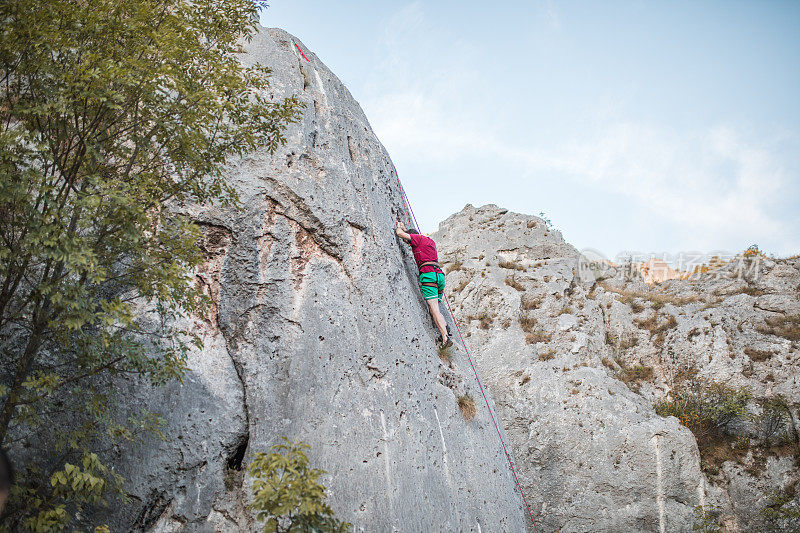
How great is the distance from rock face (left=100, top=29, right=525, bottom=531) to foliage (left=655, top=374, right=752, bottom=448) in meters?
6.71

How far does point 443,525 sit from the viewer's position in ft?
29.8

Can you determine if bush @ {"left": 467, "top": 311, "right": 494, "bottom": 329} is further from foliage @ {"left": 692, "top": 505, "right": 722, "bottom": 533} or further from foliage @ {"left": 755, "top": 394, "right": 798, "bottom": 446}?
foliage @ {"left": 755, "top": 394, "right": 798, "bottom": 446}

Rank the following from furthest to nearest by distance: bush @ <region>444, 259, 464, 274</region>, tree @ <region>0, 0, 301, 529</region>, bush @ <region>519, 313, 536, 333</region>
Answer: bush @ <region>444, 259, 464, 274</region>, bush @ <region>519, 313, 536, 333</region>, tree @ <region>0, 0, 301, 529</region>

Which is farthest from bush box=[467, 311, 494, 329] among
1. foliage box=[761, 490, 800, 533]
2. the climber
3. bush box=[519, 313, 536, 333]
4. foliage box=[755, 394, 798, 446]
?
foliage box=[761, 490, 800, 533]

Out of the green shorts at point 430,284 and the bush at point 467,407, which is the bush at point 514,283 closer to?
the green shorts at point 430,284

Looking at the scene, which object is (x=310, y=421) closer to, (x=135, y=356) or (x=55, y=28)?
(x=135, y=356)

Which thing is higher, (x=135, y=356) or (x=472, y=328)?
(x=472, y=328)

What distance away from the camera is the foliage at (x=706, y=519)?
1261cm

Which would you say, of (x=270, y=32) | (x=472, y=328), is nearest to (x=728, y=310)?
(x=472, y=328)

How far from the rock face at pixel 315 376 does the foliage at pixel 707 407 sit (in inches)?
264

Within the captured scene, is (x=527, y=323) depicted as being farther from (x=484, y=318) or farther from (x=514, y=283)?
(x=514, y=283)

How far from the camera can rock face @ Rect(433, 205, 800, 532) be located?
13.4 m

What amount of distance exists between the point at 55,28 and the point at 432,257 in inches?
344

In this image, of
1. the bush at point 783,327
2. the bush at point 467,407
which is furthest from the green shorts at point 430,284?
the bush at point 783,327
